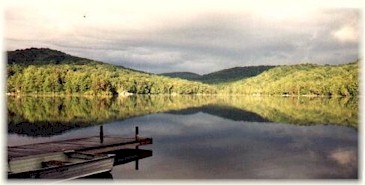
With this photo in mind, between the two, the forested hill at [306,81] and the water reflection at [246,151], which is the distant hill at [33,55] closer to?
the water reflection at [246,151]

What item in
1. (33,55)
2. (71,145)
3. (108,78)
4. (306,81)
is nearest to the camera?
(71,145)

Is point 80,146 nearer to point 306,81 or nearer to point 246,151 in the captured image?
point 246,151

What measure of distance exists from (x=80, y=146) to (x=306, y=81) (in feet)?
123

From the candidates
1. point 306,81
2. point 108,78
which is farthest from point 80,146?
point 108,78

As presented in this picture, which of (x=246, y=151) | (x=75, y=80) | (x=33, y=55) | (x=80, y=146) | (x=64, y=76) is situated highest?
(x=33, y=55)

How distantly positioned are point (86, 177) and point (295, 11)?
5424 millimetres

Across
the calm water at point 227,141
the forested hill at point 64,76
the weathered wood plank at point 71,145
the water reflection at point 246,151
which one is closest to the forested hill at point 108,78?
the forested hill at point 64,76

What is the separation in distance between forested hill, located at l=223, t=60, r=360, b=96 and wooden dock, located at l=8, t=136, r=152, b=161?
1916 cm

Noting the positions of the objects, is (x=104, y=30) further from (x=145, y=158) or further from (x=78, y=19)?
(x=145, y=158)

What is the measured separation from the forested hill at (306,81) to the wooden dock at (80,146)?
62.8 ft

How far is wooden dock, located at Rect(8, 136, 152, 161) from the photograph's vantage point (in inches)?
367

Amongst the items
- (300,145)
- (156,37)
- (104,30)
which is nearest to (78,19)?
(104,30)

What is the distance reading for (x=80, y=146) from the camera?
33.7 feet

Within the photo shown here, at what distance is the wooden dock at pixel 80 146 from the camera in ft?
30.6
